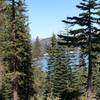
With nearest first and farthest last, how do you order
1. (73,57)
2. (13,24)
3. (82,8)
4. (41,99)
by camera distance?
(82,8)
(13,24)
(73,57)
(41,99)

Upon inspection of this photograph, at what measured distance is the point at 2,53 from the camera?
1469 inches

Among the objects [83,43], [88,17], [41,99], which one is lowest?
[41,99]

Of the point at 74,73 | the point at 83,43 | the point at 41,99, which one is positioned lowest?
the point at 41,99

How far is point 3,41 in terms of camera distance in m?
38.0

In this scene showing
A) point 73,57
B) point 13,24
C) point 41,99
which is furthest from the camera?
point 41,99

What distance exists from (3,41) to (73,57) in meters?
29.2

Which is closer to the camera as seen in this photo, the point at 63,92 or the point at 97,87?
the point at 63,92

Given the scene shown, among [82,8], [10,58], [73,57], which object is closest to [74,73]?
[73,57]

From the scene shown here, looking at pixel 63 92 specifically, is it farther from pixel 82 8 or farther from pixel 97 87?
pixel 82 8

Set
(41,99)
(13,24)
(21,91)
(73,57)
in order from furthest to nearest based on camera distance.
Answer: (41,99) < (73,57) < (21,91) < (13,24)

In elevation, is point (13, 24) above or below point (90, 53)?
above

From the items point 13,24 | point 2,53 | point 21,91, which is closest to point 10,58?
point 2,53

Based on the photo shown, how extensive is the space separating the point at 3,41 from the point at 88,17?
31.8ft

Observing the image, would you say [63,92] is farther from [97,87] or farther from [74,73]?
[97,87]
